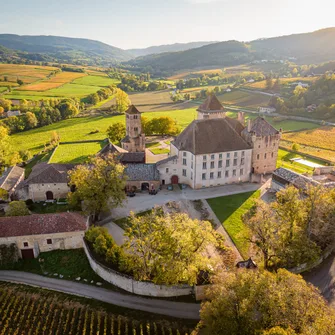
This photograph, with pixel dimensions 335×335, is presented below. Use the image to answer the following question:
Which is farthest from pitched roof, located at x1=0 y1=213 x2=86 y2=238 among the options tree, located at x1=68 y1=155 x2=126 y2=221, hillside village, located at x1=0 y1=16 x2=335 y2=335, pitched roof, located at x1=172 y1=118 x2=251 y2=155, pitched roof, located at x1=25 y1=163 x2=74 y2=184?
pitched roof, located at x1=172 y1=118 x2=251 y2=155

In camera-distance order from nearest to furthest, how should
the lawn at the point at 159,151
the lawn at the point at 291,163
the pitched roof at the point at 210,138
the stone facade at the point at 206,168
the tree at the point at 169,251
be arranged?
the tree at the point at 169,251 → the pitched roof at the point at 210,138 → the stone facade at the point at 206,168 → the lawn at the point at 291,163 → the lawn at the point at 159,151

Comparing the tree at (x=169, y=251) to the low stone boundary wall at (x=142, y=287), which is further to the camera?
the low stone boundary wall at (x=142, y=287)

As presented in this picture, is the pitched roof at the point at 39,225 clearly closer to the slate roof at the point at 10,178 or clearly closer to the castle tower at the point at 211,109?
the slate roof at the point at 10,178

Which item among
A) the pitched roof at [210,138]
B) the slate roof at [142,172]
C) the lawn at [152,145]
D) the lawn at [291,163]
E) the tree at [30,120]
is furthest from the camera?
the tree at [30,120]

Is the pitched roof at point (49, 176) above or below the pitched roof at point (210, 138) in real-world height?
below

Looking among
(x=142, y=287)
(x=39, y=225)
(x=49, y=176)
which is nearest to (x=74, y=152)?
(x=49, y=176)

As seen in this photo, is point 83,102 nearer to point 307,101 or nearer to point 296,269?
point 307,101

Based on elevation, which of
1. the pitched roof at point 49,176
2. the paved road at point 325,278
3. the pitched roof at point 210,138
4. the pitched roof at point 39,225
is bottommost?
the paved road at point 325,278

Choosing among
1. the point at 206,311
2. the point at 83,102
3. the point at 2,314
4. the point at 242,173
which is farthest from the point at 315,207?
the point at 83,102

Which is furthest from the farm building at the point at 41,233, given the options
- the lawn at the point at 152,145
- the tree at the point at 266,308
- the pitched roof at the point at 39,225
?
the lawn at the point at 152,145
